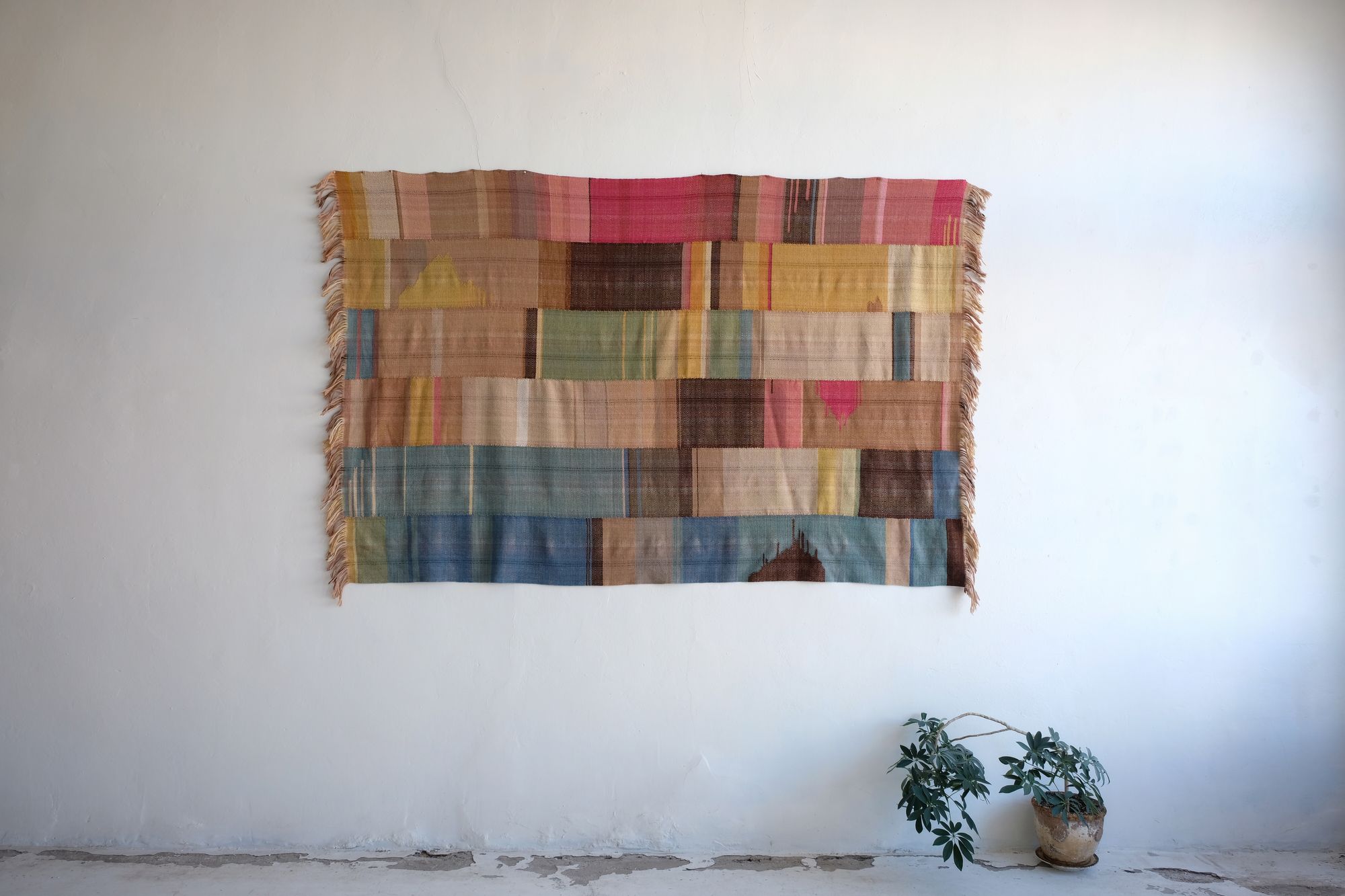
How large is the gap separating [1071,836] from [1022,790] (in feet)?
0.54

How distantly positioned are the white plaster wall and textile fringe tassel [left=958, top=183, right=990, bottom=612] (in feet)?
0.19

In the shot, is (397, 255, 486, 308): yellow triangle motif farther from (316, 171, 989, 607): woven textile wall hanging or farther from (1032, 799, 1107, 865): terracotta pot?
(1032, 799, 1107, 865): terracotta pot

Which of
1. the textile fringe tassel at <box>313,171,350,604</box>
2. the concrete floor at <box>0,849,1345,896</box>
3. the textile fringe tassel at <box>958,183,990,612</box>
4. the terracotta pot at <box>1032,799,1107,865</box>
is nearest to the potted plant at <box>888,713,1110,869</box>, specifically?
the terracotta pot at <box>1032,799,1107,865</box>

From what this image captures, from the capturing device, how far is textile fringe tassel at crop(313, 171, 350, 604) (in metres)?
2.65

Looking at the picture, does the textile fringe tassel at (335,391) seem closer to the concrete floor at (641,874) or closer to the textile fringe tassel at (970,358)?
the concrete floor at (641,874)

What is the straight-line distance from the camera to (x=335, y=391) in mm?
2658

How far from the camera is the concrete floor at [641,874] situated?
95.3 inches

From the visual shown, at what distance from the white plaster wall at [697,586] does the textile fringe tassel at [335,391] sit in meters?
0.06

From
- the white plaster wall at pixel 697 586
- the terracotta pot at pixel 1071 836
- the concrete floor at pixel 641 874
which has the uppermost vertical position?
the white plaster wall at pixel 697 586

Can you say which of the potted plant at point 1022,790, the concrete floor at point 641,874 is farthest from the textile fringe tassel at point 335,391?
the potted plant at point 1022,790

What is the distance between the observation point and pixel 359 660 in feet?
8.75

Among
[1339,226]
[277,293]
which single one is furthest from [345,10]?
[1339,226]

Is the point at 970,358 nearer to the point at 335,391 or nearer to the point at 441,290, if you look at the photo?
the point at 441,290

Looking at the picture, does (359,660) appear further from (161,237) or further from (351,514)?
(161,237)
